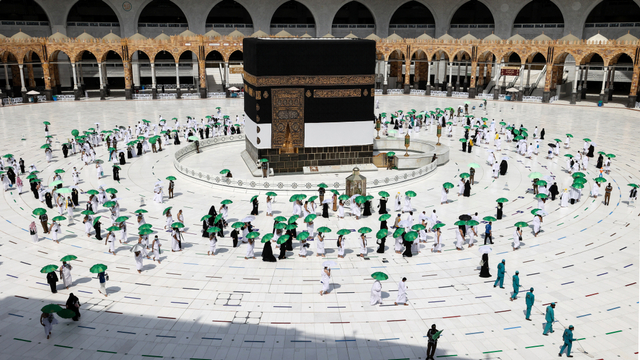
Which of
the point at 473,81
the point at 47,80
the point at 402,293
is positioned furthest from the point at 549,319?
the point at 47,80

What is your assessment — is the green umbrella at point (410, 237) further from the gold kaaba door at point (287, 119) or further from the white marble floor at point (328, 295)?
the gold kaaba door at point (287, 119)

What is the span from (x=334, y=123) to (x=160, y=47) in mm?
36887

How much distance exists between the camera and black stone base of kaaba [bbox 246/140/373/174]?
88.7 feet

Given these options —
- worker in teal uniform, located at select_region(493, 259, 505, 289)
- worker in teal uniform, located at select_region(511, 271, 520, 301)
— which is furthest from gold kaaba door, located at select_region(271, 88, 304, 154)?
worker in teal uniform, located at select_region(511, 271, 520, 301)

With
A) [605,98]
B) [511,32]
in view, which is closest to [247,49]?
[605,98]

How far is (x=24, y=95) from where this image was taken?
52375mm

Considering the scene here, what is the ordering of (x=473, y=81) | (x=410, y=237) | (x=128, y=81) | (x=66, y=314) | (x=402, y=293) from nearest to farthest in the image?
(x=66, y=314) → (x=402, y=293) → (x=410, y=237) → (x=128, y=81) → (x=473, y=81)

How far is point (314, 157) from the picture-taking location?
90.8ft

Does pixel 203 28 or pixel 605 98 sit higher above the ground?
pixel 203 28

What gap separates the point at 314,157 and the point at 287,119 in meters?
2.69

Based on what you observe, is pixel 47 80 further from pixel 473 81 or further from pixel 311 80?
pixel 473 81

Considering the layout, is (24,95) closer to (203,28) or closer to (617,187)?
(203,28)

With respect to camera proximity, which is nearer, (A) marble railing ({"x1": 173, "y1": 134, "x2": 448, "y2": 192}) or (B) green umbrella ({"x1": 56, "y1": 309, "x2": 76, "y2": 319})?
(B) green umbrella ({"x1": 56, "y1": 309, "x2": 76, "y2": 319})

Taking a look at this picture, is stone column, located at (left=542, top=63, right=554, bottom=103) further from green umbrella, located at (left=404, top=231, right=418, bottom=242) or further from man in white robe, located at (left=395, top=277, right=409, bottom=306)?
man in white robe, located at (left=395, top=277, right=409, bottom=306)
